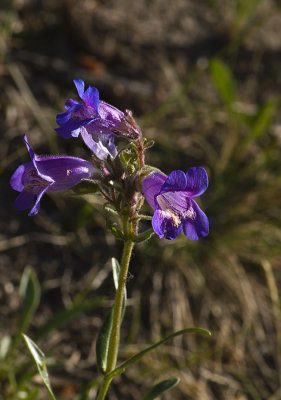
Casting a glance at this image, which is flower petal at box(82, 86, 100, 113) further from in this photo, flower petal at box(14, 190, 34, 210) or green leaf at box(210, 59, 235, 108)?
green leaf at box(210, 59, 235, 108)

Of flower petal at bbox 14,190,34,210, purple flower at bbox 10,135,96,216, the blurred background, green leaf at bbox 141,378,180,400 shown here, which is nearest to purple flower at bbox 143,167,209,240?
purple flower at bbox 10,135,96,216

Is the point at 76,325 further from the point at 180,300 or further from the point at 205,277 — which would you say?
the point at 205,277

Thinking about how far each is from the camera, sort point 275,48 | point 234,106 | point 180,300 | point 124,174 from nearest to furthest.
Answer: point 124,174
point 180,300
point 234,106
point 275,48

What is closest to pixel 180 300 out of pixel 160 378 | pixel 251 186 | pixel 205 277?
pixel 205 277

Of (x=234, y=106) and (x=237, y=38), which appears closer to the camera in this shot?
(x=234, y=106)

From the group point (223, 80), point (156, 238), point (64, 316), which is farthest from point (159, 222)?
point (223, 80)

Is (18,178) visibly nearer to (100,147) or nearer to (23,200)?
(23,200)

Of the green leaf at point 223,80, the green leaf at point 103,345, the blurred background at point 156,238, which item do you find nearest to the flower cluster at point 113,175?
the green leaf at point 103,345

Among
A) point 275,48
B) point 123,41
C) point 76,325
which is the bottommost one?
point 76,325
